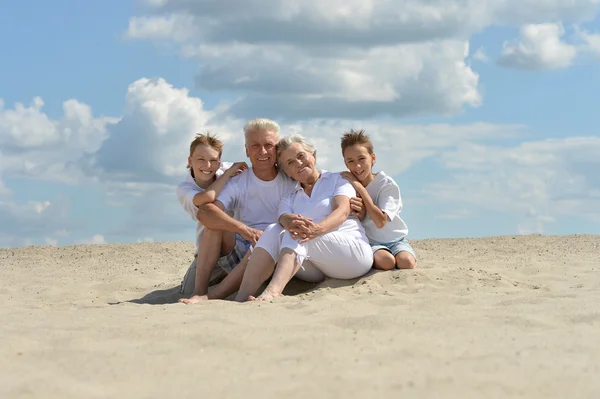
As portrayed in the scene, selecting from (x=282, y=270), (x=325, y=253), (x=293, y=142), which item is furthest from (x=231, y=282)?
A: (x=293, y=142)

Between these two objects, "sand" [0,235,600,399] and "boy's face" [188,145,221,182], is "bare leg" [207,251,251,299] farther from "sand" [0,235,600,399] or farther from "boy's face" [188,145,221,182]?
"boy's face" [188,145,221,182]

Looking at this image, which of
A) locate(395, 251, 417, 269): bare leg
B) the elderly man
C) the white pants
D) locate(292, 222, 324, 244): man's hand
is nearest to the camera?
locate(292, 222, 324, 244): man's hand

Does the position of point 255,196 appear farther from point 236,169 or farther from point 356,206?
point 356,206

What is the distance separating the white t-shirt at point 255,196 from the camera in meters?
6.50

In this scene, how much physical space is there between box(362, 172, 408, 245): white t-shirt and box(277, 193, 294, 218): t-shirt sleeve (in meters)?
0.76

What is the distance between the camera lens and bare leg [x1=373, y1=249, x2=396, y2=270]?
657 centimetres

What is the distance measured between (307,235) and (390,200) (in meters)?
0.96

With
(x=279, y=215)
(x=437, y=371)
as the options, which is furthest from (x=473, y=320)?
(x=279, y=215)

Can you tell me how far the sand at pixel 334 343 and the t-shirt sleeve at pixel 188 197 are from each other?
3.25ft

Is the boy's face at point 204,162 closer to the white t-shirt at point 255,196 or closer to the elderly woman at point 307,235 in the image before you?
the white t-shirt at point 255,196

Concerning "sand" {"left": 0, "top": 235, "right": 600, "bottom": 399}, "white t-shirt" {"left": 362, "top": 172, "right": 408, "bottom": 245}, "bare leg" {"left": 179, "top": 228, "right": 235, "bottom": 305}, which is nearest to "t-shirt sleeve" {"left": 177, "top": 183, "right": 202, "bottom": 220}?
"bare leg" {"left": 179, "top": 228, "right": 235, "bottom": 305}

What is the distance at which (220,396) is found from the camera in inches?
126

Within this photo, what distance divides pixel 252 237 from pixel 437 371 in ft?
9.92

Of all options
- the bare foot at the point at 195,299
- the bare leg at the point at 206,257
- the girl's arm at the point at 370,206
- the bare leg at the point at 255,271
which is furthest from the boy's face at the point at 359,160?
the bare foot at the point at 195,299
